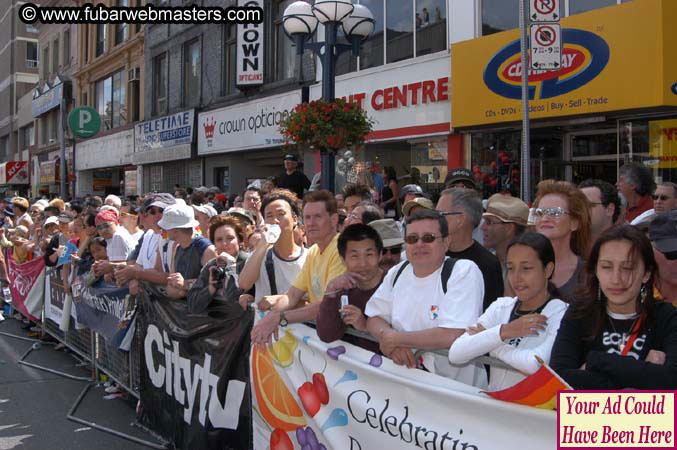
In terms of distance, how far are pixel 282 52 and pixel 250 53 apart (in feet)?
3.25

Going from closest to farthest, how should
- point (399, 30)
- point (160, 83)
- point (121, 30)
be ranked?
point (399, 30) < point (160, 83) < point (121, 30)

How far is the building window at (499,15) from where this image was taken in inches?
444

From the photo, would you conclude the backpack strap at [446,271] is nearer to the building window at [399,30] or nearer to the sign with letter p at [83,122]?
the building window at [399,30]

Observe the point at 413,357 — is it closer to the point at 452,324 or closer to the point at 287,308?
the point at 452,324

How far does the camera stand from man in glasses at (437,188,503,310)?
12.8ft

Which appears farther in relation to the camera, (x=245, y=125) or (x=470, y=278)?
(x=245, y=125)

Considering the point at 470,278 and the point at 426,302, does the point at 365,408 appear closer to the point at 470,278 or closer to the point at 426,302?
the point at 426,302

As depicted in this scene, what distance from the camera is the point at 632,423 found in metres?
2.34

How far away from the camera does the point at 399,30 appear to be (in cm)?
1366

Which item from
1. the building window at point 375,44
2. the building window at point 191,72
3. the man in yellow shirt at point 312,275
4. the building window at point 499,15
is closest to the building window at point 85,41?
the building window at point 191,72

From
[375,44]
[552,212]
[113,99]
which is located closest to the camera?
[552,212]

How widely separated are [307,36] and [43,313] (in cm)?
556

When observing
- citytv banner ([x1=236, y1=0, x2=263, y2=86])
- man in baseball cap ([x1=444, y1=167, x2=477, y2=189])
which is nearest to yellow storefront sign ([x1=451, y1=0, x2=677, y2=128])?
man in baseball cap ([x1=444, y1=167, x2=477, y2=189])

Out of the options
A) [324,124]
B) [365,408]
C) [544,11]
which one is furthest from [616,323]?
[324,124]
